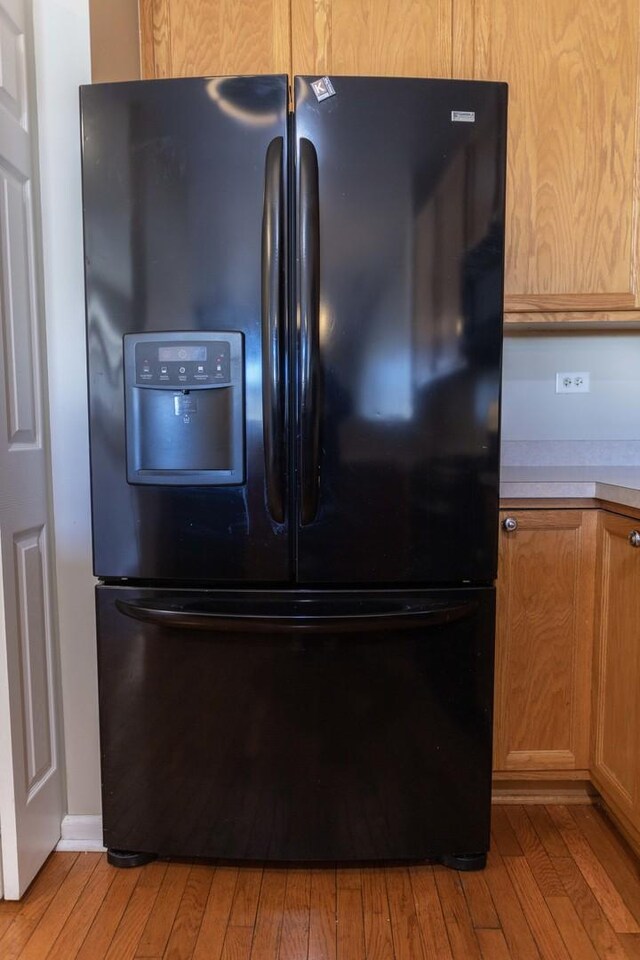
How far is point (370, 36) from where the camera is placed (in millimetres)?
1718

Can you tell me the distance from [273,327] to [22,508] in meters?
0.67

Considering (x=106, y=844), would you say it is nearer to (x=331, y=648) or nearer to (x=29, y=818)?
(x=29, y=818)

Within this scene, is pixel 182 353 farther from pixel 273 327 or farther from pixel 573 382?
pixel 573 382

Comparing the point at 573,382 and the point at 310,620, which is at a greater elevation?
the point at 573,382

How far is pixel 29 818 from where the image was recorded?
1.41 meters

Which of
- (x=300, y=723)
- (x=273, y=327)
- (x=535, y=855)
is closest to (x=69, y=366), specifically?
(x=273, y=327)

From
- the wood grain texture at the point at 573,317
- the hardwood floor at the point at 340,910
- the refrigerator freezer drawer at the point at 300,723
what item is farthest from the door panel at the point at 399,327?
the hardwood floor at the point at 340,910

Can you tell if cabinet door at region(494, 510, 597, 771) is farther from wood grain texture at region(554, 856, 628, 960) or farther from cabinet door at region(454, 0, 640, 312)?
cabinet door at region(454, 0, 640, 312)

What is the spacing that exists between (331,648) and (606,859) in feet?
2.83

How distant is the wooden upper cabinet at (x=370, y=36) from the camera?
1709mm

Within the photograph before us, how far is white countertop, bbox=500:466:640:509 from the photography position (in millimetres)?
1468

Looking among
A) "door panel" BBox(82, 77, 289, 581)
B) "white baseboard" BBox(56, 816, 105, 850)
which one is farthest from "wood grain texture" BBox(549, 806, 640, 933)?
"white baseboard" BBox(56, 816, 105, 850)

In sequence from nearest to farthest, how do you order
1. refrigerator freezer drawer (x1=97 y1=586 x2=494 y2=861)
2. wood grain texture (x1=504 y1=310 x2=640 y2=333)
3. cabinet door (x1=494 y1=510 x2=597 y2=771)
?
refrigerator freezer drawer (x1=97 y1=586 x2=494 y2=861), cabinet door (x1=494 y1=510 x2=597 y2=771), wood grain texture (x1=504 y1=310 x2=640 y2=333)

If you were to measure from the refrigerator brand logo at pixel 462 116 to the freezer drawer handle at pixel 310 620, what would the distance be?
0.97m
